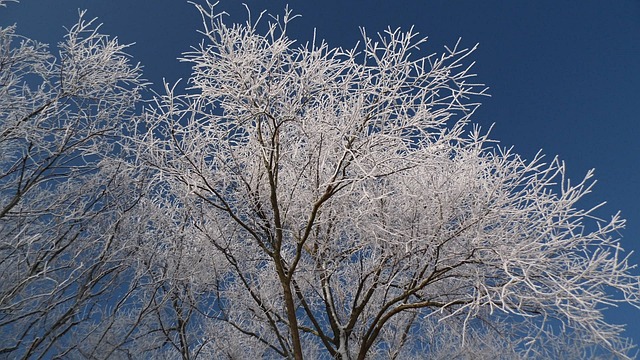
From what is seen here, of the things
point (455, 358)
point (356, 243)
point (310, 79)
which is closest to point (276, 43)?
point (310, 79)

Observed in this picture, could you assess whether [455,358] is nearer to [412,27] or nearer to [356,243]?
[356,243]

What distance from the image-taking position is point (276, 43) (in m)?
5.14

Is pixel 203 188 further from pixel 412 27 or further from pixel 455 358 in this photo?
pixel 455 358

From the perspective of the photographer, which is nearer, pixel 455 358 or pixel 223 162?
pixel 223 162

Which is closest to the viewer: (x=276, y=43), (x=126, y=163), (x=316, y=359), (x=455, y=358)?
(x=276, y=43)

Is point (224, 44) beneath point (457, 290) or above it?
above

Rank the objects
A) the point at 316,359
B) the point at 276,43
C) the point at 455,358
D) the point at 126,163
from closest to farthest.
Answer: the point at 276,43
the point at 126,163
the point at 455,358
the point at 316,359

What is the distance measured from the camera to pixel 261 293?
7.71 m

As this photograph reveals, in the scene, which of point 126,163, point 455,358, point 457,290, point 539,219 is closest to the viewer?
point 539,219

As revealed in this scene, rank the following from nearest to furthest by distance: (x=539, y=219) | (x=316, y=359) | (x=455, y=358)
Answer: (x=539, y=219) < (x=455, y=358) < (x=316, y=359)

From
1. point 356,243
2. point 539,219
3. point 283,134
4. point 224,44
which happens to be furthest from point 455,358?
point 224,44

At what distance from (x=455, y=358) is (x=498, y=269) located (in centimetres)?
406

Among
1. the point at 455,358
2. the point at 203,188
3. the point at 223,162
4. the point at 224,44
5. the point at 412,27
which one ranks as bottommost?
the point at 455,358

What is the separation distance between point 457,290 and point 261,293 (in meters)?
2.90
